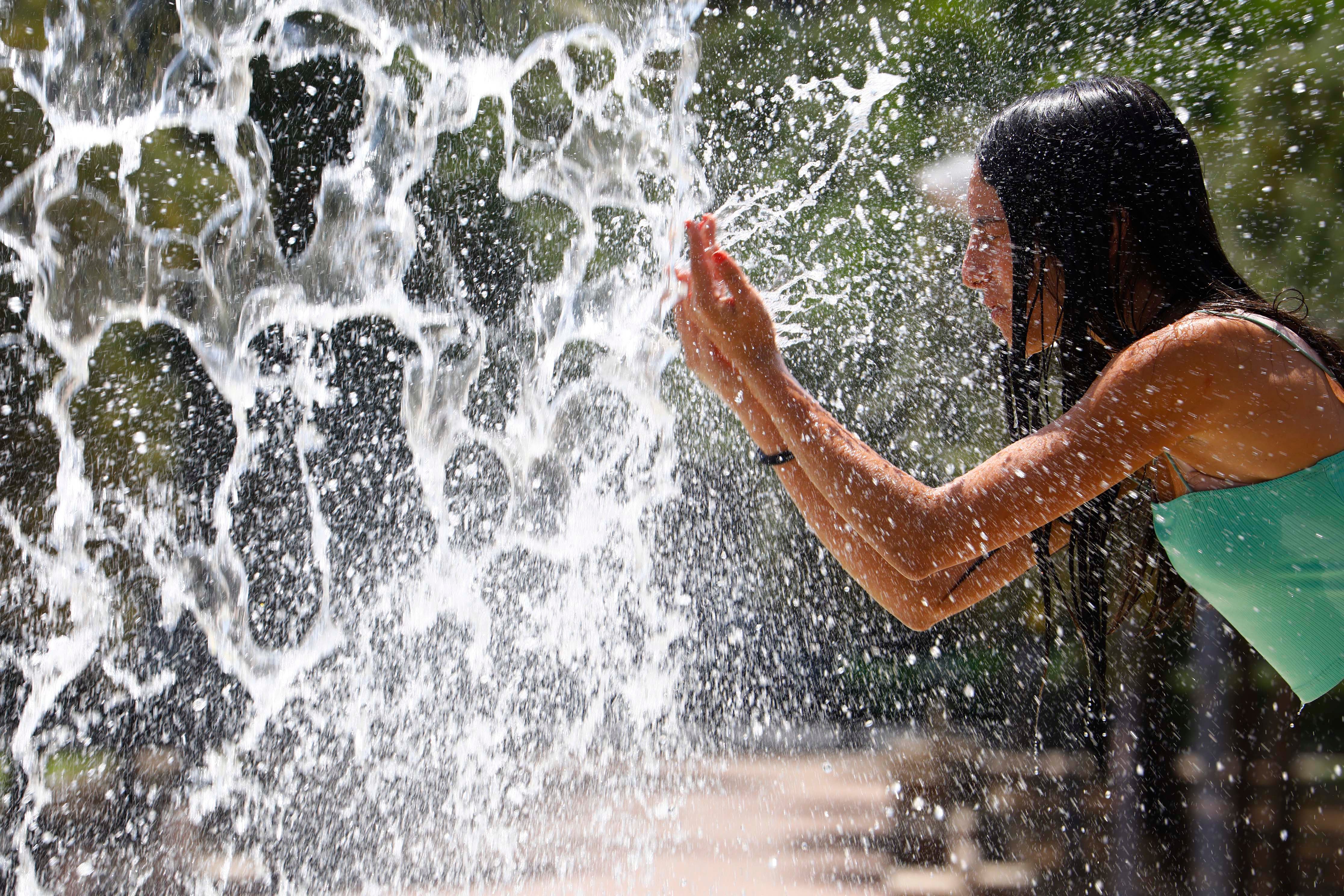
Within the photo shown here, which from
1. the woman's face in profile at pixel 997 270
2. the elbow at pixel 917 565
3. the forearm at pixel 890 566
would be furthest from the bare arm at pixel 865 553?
the woman's face in profile at pixel 997 270

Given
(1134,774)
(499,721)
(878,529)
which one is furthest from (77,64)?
(1134,774)

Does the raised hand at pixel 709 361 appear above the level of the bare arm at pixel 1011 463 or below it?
above

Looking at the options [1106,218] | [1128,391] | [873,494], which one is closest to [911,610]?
[873,494]

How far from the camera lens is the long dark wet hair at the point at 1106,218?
1.65 metres

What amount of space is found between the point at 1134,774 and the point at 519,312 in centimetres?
540

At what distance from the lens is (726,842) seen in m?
5.28

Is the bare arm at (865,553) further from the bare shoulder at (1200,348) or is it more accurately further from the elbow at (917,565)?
the bare shoulder at (1200,348)

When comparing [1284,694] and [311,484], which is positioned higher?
[311,484]

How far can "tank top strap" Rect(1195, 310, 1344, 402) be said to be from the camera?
1.49m

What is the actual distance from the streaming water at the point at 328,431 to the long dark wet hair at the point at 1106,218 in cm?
185

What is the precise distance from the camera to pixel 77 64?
5109 millimetres

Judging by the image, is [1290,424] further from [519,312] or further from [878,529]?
[519,312]

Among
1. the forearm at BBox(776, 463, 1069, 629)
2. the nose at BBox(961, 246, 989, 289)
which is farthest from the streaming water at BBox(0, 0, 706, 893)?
the nose at BBox(961, 246, 989, 289)

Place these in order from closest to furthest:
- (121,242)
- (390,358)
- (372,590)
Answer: (121,242) → (372,590) → (390,358)
